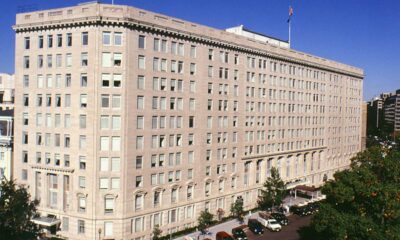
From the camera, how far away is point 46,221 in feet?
190

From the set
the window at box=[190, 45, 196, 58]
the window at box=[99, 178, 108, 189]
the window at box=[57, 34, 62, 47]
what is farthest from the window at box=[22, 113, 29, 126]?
the window at box=[190, 45, 196, 58]

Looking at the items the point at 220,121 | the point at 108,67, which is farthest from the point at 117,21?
the point at 220,121

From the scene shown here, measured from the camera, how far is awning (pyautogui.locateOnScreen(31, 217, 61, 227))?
5742 cm

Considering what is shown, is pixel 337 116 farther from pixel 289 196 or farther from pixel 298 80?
pixel 289 196

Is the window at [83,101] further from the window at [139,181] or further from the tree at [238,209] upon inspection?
the tree at [238,209]

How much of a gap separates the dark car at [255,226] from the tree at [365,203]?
10062 millimetres

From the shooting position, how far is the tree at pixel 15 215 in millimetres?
54594

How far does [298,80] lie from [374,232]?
2061 inches

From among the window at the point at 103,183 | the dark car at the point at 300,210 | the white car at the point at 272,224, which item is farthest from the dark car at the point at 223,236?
the dark car at the point at 300,210

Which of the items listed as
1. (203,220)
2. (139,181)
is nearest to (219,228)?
(203,220)

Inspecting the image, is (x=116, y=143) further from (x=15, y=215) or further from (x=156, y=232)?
(x=15, y=215)

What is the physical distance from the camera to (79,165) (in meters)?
56.8

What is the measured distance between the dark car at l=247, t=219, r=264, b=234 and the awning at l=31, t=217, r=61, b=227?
29230mm

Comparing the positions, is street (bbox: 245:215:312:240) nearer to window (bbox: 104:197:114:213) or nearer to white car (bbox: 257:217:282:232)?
white car (bbox: 257:217:282:232)
